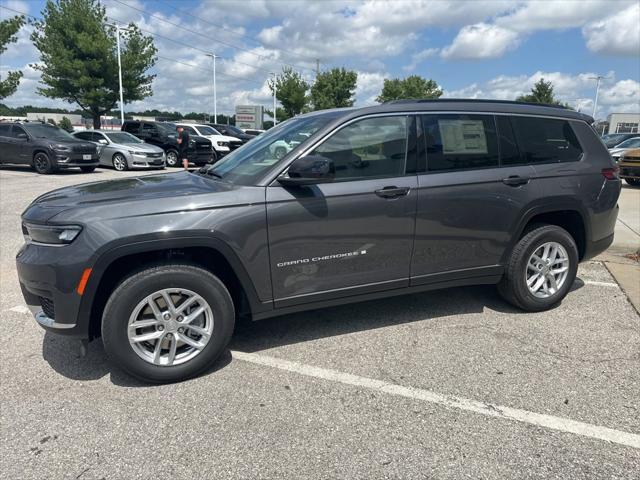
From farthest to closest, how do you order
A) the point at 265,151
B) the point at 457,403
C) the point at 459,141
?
the point at 459,141
the point at 265,151
the point at 457,403

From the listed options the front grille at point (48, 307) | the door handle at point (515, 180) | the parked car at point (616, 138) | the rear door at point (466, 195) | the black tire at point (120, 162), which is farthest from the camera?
the parked car at point (616, 138)

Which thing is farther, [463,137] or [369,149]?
[463,137]

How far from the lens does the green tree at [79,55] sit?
28.1m

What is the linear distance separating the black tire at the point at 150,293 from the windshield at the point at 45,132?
15.0 metres

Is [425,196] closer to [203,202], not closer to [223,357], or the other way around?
[203,202]

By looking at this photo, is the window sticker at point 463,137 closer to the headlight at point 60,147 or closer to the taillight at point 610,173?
the taillight at point 610,173

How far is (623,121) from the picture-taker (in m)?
85.6

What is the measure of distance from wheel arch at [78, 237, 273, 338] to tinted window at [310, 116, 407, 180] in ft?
3.29

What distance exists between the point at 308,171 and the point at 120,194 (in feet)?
4.27

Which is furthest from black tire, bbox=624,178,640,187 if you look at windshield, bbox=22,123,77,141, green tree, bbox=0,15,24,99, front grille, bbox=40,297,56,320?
green tree, bbox=0,15,24,99

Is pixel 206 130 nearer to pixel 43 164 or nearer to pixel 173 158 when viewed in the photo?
pixel 173 158

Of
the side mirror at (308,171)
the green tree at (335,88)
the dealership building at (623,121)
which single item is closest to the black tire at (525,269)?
the side mirror at (308,171)

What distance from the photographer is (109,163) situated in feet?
58.5

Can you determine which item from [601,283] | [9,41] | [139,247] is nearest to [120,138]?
[9,41]
